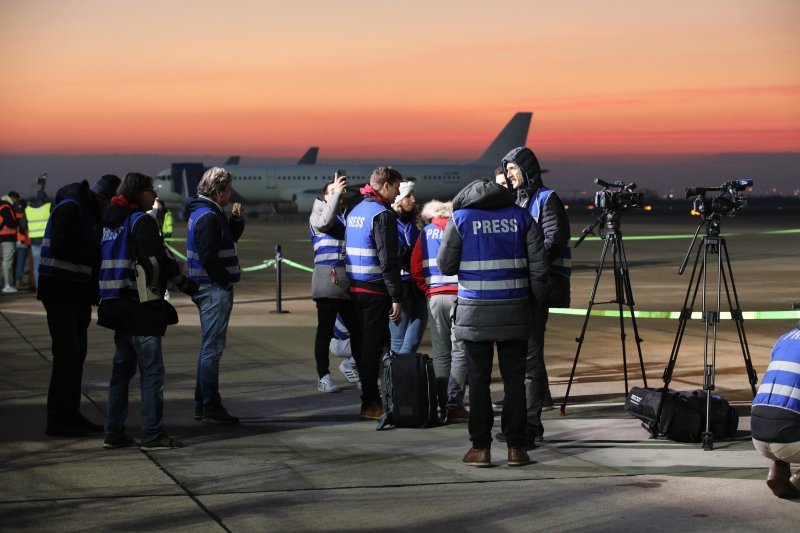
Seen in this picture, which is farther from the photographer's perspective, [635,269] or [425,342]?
[635,269]

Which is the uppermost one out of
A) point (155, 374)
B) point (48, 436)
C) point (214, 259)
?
point (214, 259)

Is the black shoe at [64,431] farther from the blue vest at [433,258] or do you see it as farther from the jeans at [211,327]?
the blue vest at [433,258]

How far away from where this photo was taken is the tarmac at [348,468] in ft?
19.0

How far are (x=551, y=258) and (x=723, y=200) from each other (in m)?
1.27

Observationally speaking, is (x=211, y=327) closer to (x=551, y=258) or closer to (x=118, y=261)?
(x=118, y=261)

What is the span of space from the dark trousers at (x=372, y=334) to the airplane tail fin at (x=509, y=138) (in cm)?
6634

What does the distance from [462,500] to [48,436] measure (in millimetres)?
3307

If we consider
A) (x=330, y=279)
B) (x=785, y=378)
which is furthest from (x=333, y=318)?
(x=785, y=378)

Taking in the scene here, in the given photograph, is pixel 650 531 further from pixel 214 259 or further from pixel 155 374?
pixel 214 259

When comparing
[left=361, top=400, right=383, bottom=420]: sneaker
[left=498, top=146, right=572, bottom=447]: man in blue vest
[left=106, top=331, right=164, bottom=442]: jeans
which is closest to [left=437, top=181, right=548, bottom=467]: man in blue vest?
[left=498, top=146, right=572, bottom=447]: man in blue vest

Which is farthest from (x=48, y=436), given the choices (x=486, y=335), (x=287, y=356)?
(x=287, y=356)

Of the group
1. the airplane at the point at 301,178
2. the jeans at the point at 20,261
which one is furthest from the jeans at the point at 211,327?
the airplane at the point at 301,178

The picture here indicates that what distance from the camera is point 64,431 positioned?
8008mm

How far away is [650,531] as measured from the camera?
554 centimetres
